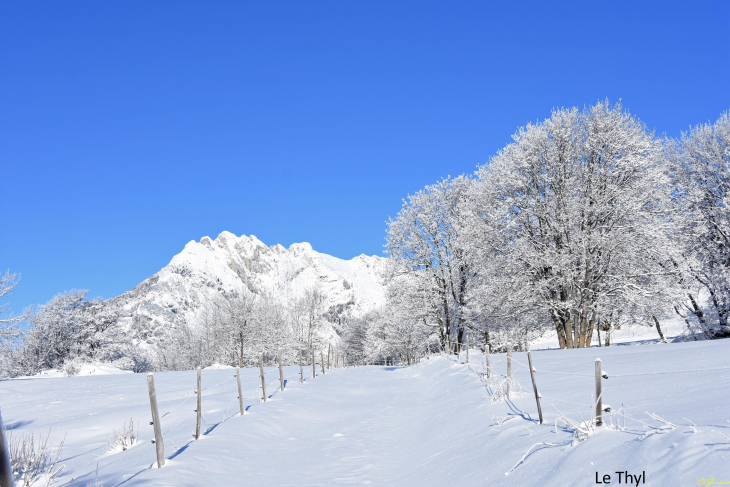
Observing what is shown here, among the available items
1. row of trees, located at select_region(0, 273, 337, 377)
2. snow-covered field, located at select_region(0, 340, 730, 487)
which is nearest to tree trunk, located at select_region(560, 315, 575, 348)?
snow-covered field, located at select_region(0, 340, 730, 487)

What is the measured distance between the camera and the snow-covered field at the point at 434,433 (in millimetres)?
4195

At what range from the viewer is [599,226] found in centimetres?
1780

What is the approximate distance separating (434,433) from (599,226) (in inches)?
508

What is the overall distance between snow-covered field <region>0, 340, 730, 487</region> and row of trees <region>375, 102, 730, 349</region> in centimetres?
627

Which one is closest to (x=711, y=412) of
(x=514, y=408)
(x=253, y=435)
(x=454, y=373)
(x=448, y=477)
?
(x=448, y=477)

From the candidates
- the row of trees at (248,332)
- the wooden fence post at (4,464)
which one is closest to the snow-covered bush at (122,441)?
the wooden fence post at (4,464)

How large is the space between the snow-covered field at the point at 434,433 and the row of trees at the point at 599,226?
6275mm

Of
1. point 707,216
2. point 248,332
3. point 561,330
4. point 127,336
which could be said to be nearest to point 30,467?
point 561,330

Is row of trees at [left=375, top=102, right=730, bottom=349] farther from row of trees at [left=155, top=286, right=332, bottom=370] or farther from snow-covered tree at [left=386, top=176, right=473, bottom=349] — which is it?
row of trees at [left=155, top=286, right=332, bottom=370]

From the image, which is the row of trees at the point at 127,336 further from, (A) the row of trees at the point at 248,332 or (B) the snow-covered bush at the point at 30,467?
(B) the snow-covered bush at the point at 30,467

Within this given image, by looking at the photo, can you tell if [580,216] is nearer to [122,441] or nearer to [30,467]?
[122,441]

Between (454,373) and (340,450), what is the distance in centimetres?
928

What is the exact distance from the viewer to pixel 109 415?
1218cm

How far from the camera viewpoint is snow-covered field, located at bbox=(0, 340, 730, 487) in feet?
13.8
